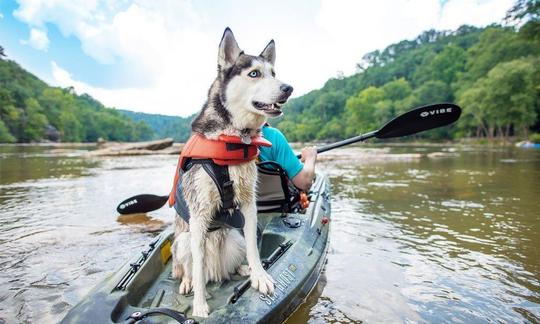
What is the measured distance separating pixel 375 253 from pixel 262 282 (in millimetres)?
2548

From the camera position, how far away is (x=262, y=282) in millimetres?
2316

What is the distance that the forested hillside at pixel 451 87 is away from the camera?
1695 inches

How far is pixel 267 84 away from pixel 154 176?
37.4 feet

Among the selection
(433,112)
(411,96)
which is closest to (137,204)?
(433,112)

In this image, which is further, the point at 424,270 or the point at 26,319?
the point at 424,270

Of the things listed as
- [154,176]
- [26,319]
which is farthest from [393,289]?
[154,176]

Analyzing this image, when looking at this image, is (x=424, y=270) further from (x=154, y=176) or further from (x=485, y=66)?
(x=485, y=66)

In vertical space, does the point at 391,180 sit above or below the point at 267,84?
below

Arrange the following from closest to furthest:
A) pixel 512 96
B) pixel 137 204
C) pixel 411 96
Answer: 1. pixel 137 204
2. pixel 512 96
3. pixel 411 96

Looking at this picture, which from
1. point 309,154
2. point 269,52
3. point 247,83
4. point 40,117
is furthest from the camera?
point 40,117

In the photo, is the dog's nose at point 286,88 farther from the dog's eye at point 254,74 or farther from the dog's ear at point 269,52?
the dog's ear at point 269,52

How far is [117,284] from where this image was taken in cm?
230

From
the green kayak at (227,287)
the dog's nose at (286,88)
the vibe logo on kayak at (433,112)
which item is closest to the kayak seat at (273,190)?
the green kayak at (227,287)

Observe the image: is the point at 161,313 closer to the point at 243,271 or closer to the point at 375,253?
the point at 243,271
